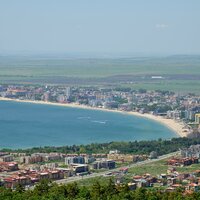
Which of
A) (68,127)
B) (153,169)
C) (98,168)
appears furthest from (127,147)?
(68,127)

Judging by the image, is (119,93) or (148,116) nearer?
(148,116)

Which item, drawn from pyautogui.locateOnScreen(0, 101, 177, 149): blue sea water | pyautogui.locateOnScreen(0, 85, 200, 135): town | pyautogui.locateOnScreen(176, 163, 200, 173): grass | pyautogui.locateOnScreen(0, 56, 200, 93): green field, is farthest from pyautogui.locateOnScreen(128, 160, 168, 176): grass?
pyautogui.locateOnScreen(0, 56, 200, 93): green field

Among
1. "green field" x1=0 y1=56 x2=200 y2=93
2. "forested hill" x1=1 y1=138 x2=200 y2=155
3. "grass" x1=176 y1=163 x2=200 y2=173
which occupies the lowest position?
"green field" x1=0 y1=56 x2=200 y2=93

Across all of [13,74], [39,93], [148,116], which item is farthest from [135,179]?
[13,74]

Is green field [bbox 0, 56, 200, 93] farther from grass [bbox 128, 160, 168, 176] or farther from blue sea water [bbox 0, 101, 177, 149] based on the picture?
grass [bbox 128, 160, 168, 176]

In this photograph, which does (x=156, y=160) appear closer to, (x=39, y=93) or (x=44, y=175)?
(x=44, y=175)

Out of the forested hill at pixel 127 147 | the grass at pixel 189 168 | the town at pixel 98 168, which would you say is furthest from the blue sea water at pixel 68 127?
the grass at pixel 189 168

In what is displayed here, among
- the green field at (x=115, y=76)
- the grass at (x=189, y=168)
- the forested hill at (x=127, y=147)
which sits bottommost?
the green field at (x=115, y=76)

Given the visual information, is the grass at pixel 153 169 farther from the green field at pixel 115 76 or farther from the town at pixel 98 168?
the green field at pixel 115 76

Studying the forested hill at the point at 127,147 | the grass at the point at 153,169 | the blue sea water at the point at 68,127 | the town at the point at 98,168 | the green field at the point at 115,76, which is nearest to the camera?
the town at the point at 98,168
